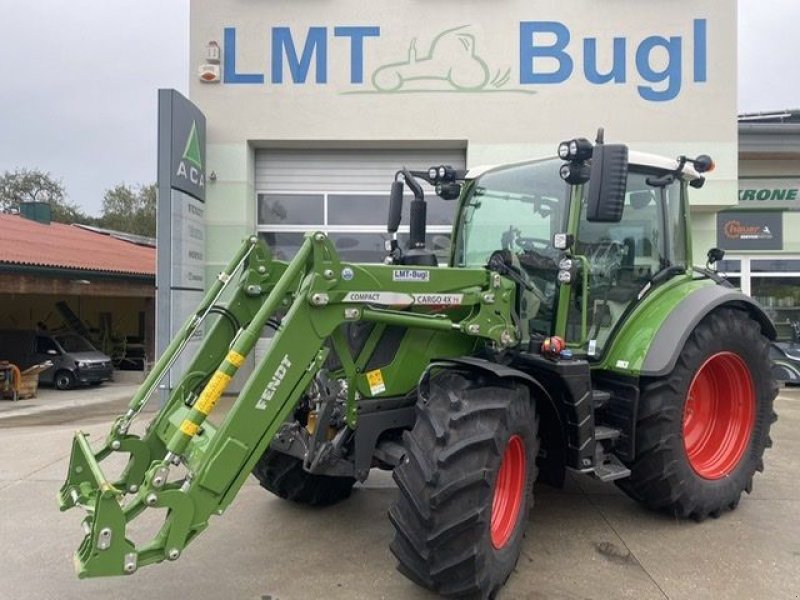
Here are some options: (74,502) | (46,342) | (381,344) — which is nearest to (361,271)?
(381,344)

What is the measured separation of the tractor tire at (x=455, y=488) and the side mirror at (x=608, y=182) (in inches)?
42.3

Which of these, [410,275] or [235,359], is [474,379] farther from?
[235,359]

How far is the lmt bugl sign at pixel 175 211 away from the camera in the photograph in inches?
352

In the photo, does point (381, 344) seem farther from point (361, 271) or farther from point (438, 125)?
point (438, 125)

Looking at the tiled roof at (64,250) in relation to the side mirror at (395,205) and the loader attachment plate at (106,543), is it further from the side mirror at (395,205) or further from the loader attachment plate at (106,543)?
the loader attachment plate at (106,543)

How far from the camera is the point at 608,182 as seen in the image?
3.48m

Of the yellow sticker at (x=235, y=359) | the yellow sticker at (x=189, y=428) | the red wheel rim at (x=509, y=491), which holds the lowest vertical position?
the red wheel rim at (x=509, y=491)

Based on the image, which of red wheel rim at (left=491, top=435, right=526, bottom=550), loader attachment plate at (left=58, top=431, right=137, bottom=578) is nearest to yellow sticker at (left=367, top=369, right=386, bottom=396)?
red wheel rim at (left=491, top=435, right=526, bottom=550)

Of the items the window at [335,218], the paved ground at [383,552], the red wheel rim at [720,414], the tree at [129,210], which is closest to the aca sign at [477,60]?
the window at [335,218]

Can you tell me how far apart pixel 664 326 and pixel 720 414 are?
1.16m

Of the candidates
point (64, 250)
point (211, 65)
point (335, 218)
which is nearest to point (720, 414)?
point (335, 218)

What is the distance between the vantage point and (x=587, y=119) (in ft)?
33.3

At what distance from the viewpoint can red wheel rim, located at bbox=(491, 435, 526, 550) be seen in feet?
11.5

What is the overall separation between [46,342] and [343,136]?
10.9m
